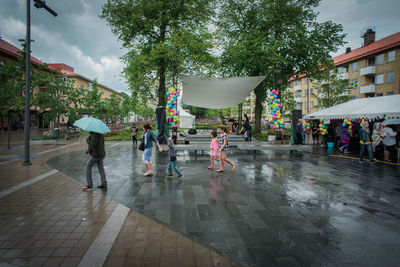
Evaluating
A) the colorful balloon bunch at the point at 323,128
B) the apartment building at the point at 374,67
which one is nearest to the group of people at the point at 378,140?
the colorful balloon bunch at the point at 323,128

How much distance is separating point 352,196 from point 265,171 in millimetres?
3226

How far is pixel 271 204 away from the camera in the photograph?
16.7 feet

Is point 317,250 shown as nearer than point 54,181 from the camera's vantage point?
Yes

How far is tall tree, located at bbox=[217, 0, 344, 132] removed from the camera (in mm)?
20391

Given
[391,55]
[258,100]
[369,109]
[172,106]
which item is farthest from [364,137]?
[391,55]

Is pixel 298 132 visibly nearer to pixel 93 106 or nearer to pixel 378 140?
pixel 378 140

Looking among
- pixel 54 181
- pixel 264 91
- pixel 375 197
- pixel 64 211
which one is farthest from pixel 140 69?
pixel 375 197

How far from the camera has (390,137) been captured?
38.3 ft

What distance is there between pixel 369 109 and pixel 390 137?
2482 mm

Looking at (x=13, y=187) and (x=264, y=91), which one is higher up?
(x=264, y=91)

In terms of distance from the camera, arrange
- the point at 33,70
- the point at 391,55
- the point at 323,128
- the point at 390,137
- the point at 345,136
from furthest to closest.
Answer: the point at 391,55 → the point at 33,70 → the point at 323,128 → the point at 345,136 → the point at 390,137

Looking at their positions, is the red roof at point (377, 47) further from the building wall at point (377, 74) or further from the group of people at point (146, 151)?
the group of people at point (146, 151)

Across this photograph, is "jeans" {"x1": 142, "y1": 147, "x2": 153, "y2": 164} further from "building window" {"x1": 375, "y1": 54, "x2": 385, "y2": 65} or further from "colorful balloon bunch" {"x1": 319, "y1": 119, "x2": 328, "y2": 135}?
"building window" {"x1": 375, "y1": 54, "x2": 385, "y2": 65}

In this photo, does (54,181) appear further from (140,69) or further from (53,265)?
(140,69)
